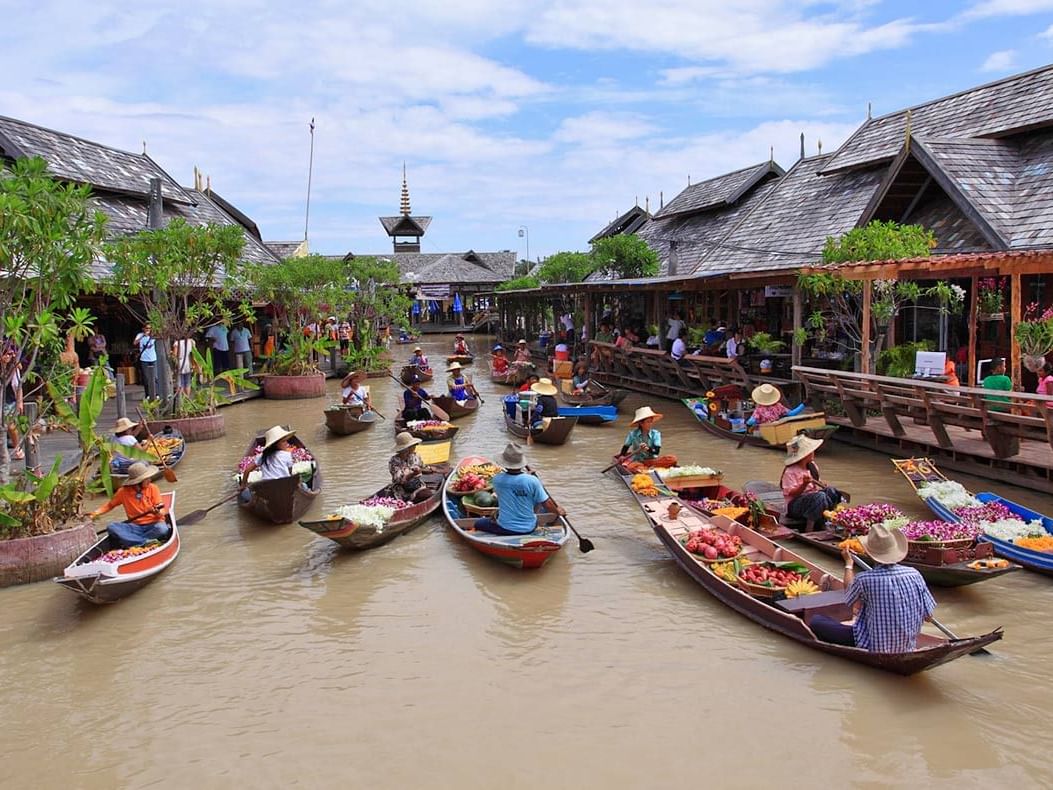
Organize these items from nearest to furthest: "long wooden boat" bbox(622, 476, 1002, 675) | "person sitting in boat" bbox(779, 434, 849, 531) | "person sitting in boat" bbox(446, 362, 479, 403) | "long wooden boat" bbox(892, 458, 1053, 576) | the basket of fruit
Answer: "long wooden boat" bbox(622, 476, 1002, 675) < "long wooden boat" bbox(892, 458, 1053, 576) < the basket of fruit < "person sitting in boat" bbox(779, 434, 849, 531) < "person sitting in boat" bbox(446, 362, 479, 403)

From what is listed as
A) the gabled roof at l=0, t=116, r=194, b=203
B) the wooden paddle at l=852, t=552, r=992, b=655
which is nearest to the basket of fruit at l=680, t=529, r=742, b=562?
the wooden paddle at l=852, t=552, r=992, b=655

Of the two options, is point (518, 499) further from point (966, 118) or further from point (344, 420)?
point (966, 118)

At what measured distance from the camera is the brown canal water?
561 cm

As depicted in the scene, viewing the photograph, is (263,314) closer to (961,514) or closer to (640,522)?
(640,522)

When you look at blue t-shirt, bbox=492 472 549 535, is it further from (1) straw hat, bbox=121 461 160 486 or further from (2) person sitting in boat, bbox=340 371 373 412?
(2) person sitting in boat, bbox=340 371 373 412

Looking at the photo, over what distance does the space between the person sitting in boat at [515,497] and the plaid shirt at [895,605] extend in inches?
144

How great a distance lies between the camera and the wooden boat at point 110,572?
765 centimetres

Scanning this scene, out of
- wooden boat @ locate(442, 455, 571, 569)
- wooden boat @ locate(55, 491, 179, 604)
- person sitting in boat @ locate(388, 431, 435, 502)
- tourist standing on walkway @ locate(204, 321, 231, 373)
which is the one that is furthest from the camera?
tourist standing on walkway @ locate(204, 321, 231, 373)

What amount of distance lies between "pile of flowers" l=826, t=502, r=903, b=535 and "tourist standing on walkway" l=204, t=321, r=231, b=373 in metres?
16.7

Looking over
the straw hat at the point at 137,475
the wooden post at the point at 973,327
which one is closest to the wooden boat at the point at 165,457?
the straw hat at the point at 137,475

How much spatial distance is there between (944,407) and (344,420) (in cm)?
1079

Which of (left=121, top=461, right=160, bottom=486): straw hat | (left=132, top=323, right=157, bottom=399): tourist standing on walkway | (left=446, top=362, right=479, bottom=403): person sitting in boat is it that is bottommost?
(left=121, top=461, right=160, bottom=486): straw hat

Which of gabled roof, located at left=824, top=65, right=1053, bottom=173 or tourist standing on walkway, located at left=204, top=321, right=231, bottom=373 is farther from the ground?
gabled roof, located at left=824, top=65, right=1053, bottom=173

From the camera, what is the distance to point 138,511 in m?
8.96
